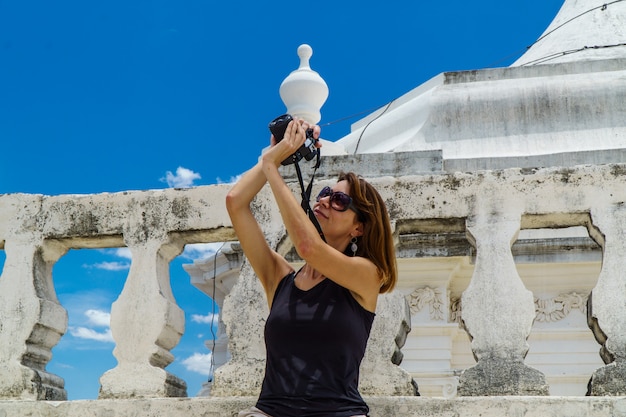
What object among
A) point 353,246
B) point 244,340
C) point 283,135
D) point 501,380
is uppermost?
point 283,135

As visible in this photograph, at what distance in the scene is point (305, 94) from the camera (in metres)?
9.49

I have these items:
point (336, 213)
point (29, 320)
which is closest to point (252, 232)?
point (336, 213)

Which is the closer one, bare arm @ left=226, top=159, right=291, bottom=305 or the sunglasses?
the sunglasses

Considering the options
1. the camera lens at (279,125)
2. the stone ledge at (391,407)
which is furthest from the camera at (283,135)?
the stone ledge at (391,407)

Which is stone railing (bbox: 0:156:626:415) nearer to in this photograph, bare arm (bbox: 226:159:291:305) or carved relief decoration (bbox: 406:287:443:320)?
bare arm (bbox: 226:159:291:305)

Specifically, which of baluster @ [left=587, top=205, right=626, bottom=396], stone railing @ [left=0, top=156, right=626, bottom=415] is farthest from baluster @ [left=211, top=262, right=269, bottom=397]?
baluster @ [left=587, top=205, right=626, bottom=396]

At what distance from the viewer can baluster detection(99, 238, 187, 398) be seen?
4.10 meters

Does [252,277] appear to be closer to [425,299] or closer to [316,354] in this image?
[316,354]

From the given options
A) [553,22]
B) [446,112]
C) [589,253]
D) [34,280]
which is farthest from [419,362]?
[553,22]

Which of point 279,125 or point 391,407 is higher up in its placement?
point 279,125

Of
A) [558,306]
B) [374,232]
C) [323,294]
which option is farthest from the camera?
[558,306]

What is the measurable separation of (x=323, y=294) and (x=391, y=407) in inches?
31.4

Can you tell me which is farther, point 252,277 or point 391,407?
point 252,277

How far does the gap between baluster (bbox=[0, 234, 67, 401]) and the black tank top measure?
1695 millimetres
